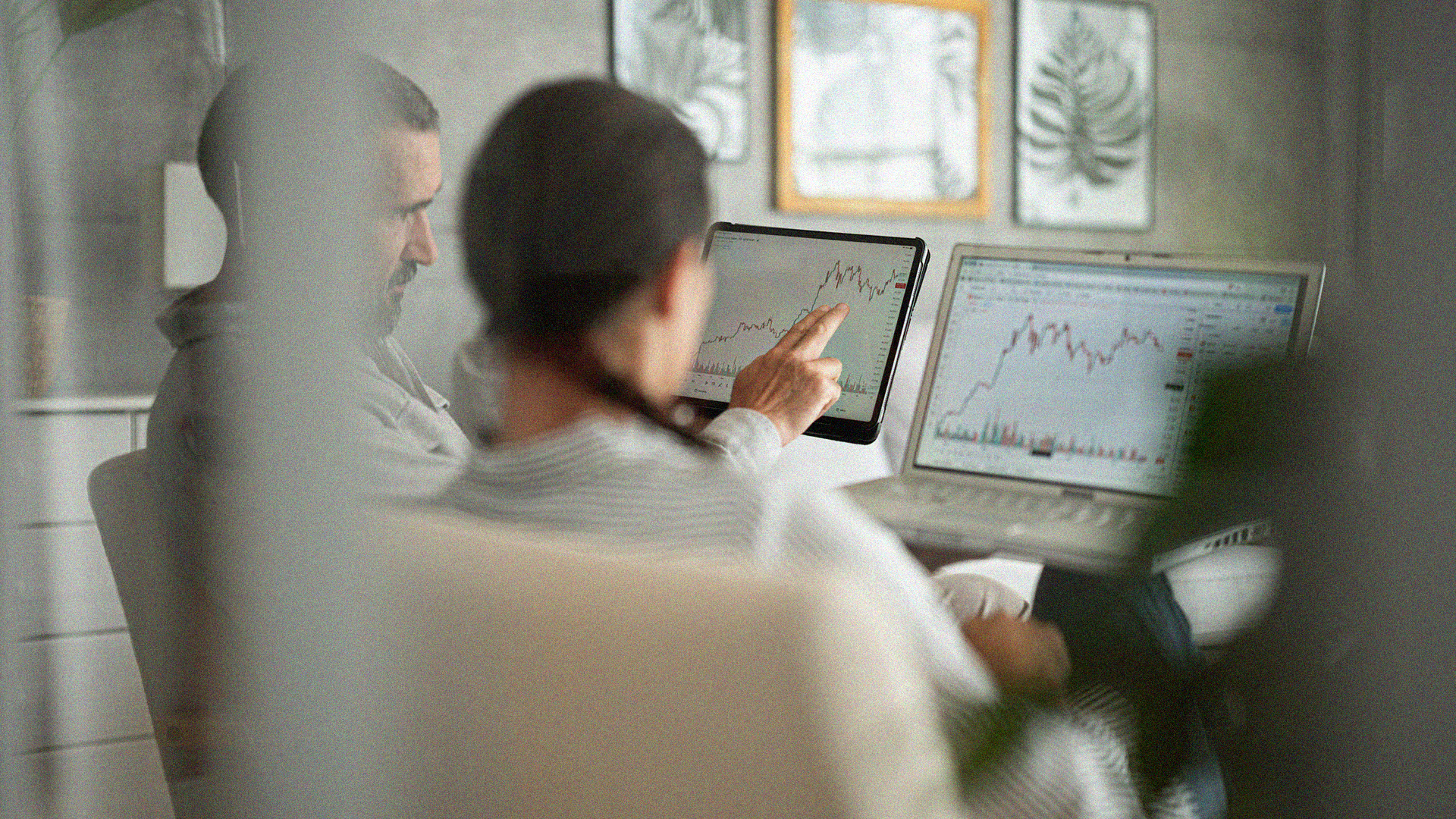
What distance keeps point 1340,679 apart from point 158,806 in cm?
54

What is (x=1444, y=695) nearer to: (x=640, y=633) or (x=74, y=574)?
(x=640, y=633)

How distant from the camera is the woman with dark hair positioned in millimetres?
468

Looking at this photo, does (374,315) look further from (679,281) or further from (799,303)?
(799,303)

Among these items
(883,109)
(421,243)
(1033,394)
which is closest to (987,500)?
(1033,394)

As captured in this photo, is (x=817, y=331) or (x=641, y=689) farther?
(x=817, y=331)

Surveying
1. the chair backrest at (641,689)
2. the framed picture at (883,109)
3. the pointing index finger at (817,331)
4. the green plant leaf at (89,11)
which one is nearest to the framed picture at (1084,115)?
the framed picture at (883,109)

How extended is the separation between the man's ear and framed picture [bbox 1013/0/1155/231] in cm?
23

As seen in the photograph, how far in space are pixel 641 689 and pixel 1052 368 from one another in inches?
27.7

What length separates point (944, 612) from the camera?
1.55 ft

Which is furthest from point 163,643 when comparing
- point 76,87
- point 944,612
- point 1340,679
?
point 1340,679

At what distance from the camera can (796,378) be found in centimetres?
81

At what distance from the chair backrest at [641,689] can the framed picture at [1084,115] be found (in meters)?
0.29

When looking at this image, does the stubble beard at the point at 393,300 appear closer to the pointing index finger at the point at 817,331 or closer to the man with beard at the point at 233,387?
the man with beard at the point at 233,387

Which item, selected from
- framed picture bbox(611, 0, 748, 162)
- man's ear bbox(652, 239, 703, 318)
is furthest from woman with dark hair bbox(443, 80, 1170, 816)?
framed picture bbox(611, 0, 748, 162)
